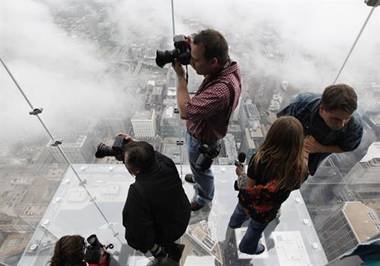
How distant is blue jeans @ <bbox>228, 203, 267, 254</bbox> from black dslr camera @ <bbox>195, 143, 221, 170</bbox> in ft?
1.42

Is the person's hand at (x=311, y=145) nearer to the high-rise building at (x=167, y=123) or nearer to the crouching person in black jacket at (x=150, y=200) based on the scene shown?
the crouching person in black jacket at (x=150, y=200)

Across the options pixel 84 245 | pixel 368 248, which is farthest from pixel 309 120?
pixel 84 245

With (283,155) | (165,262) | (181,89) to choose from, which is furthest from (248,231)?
(181,89)

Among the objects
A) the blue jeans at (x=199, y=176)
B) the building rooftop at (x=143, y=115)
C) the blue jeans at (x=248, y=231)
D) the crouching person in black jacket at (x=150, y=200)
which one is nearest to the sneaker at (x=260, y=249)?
the blue jeans at (x=248, y=231)

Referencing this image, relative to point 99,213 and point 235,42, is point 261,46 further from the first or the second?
point 99,213

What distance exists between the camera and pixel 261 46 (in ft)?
12.5

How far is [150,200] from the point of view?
108cm

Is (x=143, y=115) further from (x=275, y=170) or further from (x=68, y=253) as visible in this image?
(x=275, y=170)

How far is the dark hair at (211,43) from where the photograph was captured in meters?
1.13

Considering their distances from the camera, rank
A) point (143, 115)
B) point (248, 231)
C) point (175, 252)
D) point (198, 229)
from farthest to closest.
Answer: point (143, 115) < point (198, 229) < point (248, 231) < point (175, 252)

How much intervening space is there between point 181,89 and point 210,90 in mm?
190

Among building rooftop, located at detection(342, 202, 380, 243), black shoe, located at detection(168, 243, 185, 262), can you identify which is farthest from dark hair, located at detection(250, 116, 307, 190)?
building rooftop, located at detection(342, 202, 380, 243)

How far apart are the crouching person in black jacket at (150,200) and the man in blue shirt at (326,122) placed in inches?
32.6

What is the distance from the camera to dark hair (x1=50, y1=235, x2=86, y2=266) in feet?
4.23
